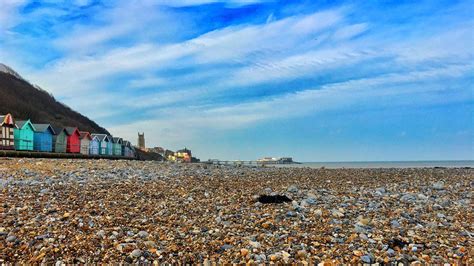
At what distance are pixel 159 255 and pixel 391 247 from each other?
15.6 ft

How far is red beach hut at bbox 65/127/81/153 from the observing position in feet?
242

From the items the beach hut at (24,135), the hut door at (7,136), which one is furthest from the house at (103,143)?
the hut door at (7,136)

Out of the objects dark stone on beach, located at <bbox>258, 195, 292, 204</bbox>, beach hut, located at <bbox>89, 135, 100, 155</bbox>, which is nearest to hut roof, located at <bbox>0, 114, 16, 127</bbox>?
beach hut, located at <bbox>89, 135, 100, 155</bbox>

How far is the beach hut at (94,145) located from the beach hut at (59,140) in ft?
25.1

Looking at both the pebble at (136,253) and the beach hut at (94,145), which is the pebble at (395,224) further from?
the beach hut at (94,145)

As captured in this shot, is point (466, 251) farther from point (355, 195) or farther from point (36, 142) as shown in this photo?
point (36, 142)

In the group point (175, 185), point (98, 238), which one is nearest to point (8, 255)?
point (98, 238)

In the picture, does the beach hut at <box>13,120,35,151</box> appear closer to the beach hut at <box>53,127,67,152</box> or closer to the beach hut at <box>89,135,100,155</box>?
the beach hut at <box>53,127,67,152</box>

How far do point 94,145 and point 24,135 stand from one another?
21021 mm

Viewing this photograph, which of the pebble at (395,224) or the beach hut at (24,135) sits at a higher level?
the beach hut at (24,135)

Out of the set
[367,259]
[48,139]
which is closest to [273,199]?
[367,259]

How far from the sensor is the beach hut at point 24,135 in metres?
58.8

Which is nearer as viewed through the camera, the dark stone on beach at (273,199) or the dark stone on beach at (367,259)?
the dark stone on beach at (367,259)

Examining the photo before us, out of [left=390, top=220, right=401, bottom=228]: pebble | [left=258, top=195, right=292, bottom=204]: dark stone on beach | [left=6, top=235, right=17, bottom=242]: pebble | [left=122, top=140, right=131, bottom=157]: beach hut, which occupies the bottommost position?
Answer: [left=390, top=220, right=401, bottom=228]: pebble
